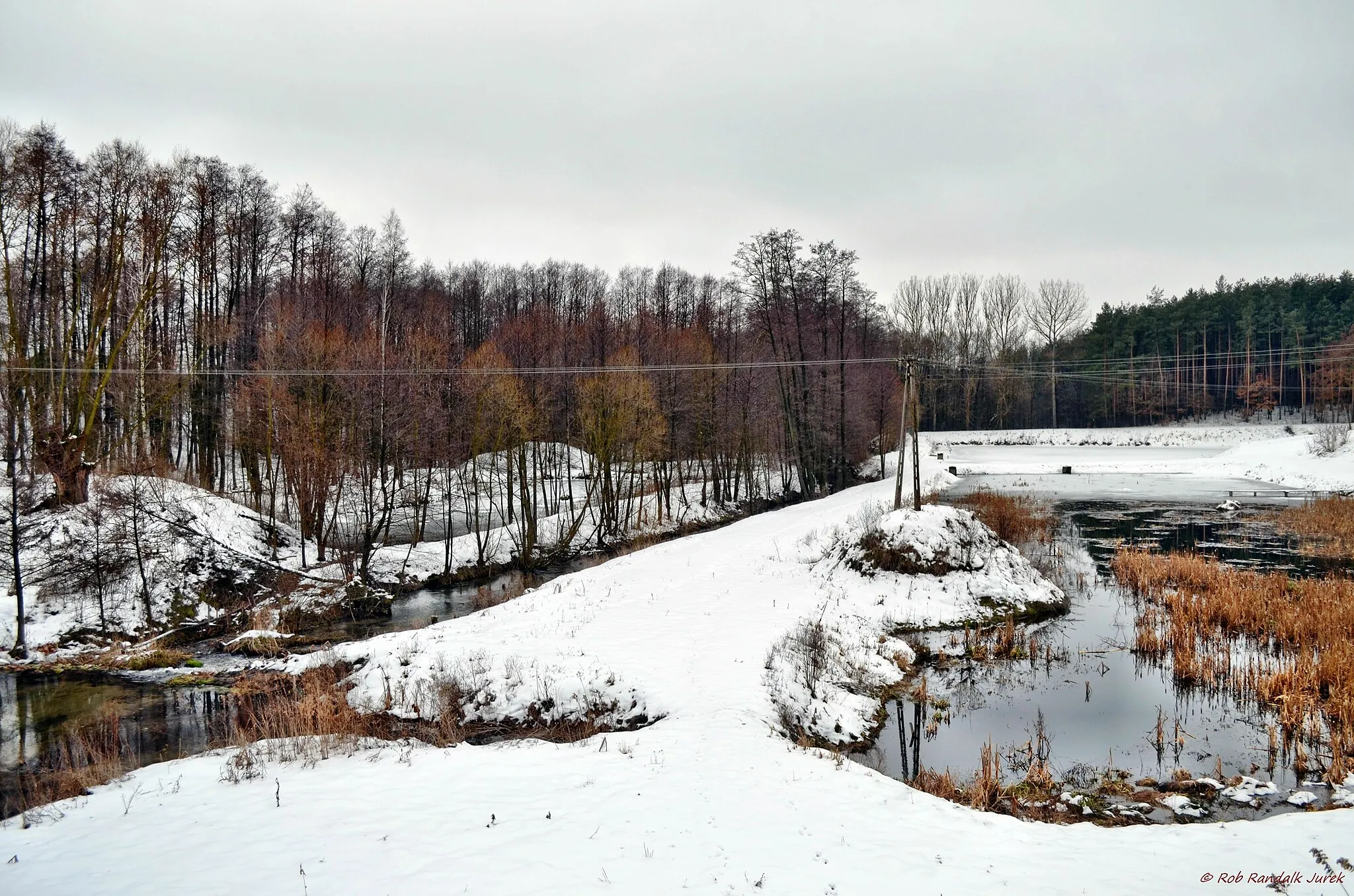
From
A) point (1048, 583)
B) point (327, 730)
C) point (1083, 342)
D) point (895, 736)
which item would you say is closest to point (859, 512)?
point (1048, 583)

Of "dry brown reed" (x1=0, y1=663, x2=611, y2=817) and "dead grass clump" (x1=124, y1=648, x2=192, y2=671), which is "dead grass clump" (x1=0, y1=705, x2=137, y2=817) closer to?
"dry brown reed" (x1=0, y1=663, x2=611, y2=817)

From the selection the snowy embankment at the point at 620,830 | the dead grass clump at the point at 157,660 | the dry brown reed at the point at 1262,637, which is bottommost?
the dead grass clump at the point at 157,660

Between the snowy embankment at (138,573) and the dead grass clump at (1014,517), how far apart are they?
69.8ft

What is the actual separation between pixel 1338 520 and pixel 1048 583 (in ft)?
52.1

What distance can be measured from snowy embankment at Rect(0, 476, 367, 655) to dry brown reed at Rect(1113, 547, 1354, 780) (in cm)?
2037

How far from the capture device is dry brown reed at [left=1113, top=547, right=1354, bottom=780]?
9.56 m

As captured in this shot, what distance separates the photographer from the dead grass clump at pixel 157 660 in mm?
15250

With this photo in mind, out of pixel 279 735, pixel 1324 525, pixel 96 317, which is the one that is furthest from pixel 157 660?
pixel 1324 525

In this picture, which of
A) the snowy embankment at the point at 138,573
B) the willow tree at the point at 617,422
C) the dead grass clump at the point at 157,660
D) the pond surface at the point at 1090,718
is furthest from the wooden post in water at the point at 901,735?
the willow tree at the point at 617,422

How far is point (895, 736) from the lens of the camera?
400 inches

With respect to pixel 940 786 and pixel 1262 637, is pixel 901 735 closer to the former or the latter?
pixel 940 786

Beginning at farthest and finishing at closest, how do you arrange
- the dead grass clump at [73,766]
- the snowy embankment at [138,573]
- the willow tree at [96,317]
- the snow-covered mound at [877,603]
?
the willow tree at [96,317] < the snowy embankment at [138,573] < the snow-covered mound at [877,603] < the dead grass clump at [73,766]

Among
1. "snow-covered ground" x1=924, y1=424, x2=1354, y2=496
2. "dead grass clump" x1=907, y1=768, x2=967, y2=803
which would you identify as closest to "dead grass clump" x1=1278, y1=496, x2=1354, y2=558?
"snow-covered ground" x1=924, y1=424, x2=1354, y2=496

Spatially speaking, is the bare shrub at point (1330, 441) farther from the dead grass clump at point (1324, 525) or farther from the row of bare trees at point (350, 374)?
the row of bare trees at point (350, 374)
